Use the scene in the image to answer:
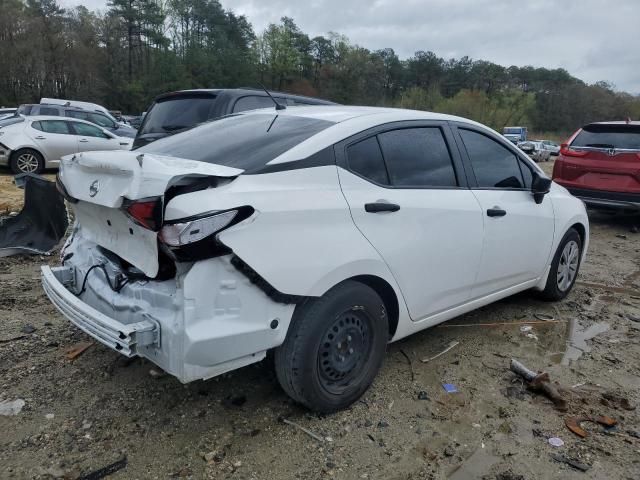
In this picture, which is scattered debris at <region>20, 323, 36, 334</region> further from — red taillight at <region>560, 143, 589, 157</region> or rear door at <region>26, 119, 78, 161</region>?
rear door at <region>26, 119, 78, 161</region>

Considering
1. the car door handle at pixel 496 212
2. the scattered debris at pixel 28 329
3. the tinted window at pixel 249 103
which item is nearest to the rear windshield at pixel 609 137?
the tinted window at pixel 249 103

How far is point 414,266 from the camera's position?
306cm

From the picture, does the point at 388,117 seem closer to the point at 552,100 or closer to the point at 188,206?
the point at 188,206

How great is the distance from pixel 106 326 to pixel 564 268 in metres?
4.03

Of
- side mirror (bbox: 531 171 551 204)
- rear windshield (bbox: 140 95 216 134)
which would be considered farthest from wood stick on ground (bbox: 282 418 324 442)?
rear windshield (bbox: 140 95 216 134)

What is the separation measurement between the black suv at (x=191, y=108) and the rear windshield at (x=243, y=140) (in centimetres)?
279

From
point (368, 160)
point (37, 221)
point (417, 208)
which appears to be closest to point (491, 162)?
point (417, 208)

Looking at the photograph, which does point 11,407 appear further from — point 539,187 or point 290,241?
point 539,187

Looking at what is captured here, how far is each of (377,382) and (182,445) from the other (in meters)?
1.27

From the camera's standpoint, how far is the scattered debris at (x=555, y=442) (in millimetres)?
2730

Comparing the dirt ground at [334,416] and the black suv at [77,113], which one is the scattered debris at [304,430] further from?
the black suv at [77,113]

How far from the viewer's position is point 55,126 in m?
12.2

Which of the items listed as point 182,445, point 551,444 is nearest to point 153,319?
point 182,445

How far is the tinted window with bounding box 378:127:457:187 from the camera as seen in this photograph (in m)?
3.10
